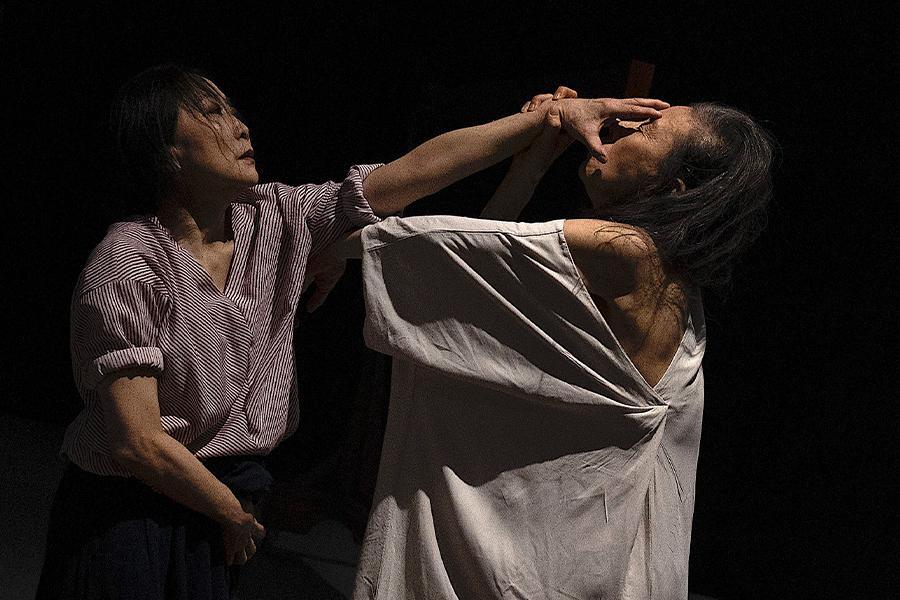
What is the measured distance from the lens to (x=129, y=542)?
1.35m

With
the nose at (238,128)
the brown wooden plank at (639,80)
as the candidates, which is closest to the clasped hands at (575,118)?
the brown wooden plank at (639,80)

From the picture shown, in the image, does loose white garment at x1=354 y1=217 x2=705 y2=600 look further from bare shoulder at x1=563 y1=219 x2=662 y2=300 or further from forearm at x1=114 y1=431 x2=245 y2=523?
forearm at x1=114 y1=431 x2=245 y2=523

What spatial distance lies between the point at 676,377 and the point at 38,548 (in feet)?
5.80

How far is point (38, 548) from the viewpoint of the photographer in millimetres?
2549

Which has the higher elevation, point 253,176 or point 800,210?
point 253,176

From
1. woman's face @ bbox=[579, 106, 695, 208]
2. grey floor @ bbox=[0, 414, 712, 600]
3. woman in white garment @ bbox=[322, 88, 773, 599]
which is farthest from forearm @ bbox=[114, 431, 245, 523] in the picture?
grey floor @ bbox=[0, 414, 712, 600]

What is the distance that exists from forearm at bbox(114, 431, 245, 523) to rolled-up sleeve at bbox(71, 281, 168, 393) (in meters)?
0.09

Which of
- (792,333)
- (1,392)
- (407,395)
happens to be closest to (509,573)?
(407,395)

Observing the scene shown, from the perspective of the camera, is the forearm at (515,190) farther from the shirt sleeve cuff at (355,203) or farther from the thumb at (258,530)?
the thumb at (258,530)

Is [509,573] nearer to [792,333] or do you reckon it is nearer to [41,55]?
[792,333]

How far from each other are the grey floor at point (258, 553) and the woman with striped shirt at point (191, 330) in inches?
44.6

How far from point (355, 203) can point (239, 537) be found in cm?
49

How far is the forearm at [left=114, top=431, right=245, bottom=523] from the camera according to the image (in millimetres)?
1307

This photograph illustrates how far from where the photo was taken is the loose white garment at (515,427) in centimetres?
140
